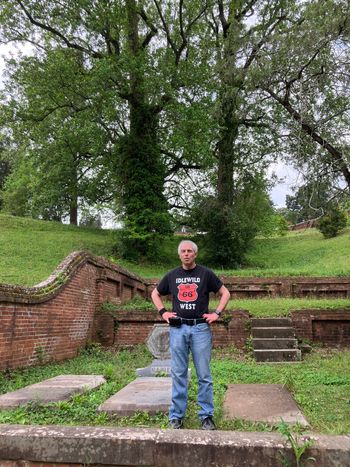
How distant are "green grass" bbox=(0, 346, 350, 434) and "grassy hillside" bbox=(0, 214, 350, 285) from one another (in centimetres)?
516

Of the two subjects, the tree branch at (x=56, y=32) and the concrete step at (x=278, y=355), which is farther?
the tree branch at (x=56, y=32)

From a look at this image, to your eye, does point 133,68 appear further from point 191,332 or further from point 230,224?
point 191,332

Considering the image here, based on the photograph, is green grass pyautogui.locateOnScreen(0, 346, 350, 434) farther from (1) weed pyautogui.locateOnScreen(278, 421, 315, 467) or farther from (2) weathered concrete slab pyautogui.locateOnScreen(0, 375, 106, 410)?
(1) weed pyautogui.locateOnScreen(278, 421, 315, 467)

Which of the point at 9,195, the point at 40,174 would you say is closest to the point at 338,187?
the point at 40,174

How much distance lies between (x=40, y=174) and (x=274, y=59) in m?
18.4

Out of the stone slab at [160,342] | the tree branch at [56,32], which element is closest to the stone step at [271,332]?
the stone slab at [160,342]

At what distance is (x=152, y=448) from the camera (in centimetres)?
326

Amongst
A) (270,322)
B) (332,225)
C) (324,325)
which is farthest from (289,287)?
(332,225)

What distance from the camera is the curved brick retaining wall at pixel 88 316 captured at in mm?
6871

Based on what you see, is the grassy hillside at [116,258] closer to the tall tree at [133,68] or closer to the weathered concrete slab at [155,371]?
→ the tall tree at [133,68]

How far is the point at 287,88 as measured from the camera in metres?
10.6

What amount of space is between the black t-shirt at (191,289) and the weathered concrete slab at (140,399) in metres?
1.17

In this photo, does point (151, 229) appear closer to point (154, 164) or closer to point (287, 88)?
point (154, 164)

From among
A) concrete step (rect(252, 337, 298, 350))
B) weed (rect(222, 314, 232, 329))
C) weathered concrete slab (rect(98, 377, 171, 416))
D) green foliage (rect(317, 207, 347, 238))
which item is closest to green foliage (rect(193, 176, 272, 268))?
green foliage (rect(317, 207, 347, 238))
